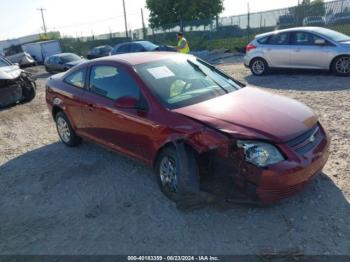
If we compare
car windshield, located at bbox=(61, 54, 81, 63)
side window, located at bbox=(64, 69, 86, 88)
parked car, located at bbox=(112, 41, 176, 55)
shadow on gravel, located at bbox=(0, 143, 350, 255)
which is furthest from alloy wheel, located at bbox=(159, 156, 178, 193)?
car windshield, located at bbox=(61, 54, 81, 63)

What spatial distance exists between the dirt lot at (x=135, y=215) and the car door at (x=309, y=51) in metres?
5.19

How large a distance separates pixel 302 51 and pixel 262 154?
8.43 meters

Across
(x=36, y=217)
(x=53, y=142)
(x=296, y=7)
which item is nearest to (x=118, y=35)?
(x=296, y=7)

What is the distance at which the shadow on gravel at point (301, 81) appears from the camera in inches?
359

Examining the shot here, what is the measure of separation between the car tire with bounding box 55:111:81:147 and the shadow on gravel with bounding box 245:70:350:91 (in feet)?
19.8

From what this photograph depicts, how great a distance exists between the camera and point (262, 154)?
3281 millimetres

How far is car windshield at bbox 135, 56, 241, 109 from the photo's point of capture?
162 inches

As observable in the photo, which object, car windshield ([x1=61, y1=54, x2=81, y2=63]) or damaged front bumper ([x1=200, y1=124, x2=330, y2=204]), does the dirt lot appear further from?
car windshield ([x1=61, y1=54, x2=81, y2=63])

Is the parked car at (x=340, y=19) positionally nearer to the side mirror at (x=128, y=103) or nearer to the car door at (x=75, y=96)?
the car door at (x=75, y=96)

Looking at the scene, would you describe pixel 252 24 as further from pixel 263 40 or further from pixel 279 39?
pixel 279 39

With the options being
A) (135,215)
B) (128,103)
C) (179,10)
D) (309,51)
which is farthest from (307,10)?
(135,215)

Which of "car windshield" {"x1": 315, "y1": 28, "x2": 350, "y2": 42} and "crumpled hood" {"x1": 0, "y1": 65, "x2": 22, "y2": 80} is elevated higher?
"car windshield" {"x1": 315, "y1": 28, "x2": 350, "y2": 42}

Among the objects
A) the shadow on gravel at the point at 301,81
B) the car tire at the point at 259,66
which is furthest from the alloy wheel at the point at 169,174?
the car tire at the point at 259,66

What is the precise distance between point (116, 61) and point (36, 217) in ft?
7.54
